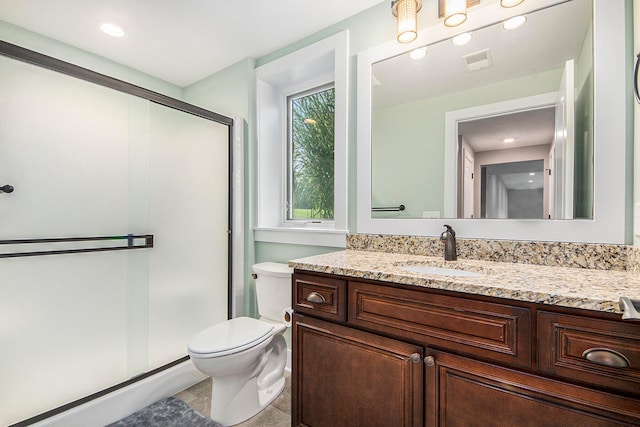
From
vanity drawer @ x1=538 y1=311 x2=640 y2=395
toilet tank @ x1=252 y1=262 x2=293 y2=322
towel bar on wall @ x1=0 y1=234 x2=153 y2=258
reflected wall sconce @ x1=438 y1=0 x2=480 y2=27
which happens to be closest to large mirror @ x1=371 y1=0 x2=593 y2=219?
reflected wall sconce @ x1=438 y1=0 x2=480 y2=27

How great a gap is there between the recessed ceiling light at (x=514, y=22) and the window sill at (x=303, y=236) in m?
Answer: 1.25

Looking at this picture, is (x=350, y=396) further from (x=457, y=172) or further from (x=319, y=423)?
(x=457, y=172)

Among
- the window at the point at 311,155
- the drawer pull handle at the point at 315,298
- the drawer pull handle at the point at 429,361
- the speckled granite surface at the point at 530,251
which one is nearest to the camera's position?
the drawer pull handle at the point at 429,361

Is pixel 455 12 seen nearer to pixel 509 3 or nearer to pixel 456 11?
pixel 456 11

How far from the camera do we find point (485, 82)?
1379mm

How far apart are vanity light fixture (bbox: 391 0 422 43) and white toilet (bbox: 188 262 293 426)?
1433 mm

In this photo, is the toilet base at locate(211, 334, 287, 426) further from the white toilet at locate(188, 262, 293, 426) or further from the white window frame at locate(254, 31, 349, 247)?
the white window frame at locate(254, 31, 349, 247)

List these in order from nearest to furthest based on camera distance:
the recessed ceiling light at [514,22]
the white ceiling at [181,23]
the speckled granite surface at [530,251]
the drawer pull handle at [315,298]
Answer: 1. the speckled granite surface at [530,251]
2. the drawer pull handle at [315,298]
3. the recessed ceiling light at [514,22]
4. the white ceiling at [181,23]

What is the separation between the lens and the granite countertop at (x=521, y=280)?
742 mm

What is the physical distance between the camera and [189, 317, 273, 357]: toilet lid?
1.40m

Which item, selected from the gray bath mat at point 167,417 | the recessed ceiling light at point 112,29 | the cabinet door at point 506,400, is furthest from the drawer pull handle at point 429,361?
the recessed ceiling light at point 112,29

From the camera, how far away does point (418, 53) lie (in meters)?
1.55

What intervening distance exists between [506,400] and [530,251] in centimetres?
66

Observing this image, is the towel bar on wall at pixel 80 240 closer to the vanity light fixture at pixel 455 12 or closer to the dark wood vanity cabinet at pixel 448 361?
the dark wood vanity cabinet at pixel 448 361
